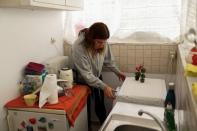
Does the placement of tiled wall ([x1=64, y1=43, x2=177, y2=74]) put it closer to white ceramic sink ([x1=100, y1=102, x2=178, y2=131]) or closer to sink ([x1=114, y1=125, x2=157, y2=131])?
white ceramic sink ([x1=100, y1=102, x2=178, y2=131])

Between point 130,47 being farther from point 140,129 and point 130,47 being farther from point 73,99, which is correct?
point 140,129

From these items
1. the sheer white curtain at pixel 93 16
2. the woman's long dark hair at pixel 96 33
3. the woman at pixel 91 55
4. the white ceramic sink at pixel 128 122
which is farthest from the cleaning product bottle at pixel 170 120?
the sheer white curtain at pixel 93 16

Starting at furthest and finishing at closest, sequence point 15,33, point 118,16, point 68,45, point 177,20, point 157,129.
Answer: point 68,45 → point 118,16 → point 177,20 → point 15,33 → point 157,129

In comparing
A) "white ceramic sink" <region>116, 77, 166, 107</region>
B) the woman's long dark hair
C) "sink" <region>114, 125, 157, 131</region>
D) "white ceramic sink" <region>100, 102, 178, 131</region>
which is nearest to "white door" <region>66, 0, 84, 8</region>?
the woman's long dark hair

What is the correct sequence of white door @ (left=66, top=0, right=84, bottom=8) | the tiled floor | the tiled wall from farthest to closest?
the tiled floor → the tiled wall → white door @ (left=66, top=0, right=84, bottom=8)

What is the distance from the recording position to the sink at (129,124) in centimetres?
128

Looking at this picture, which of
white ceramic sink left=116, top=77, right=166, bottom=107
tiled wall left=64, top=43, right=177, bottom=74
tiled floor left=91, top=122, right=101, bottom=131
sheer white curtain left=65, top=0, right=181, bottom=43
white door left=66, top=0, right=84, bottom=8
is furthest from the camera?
tiled floor left=91, top=122, right=101, bottom=131

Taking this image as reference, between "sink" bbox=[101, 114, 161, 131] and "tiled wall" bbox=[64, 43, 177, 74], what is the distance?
1236 millimetres

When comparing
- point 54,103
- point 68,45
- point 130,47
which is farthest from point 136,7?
point 54,103

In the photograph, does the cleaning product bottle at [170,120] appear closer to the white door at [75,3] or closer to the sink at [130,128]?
the sink at [130,128]

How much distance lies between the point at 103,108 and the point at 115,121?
114cm

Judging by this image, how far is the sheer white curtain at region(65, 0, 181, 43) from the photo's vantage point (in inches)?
90.7

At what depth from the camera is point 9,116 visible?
169cm

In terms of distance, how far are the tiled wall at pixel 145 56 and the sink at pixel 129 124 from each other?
124 centimetres
